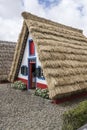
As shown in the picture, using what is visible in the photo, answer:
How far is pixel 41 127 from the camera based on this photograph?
827cm

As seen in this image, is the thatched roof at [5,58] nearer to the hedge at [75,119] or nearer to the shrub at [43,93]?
the shrub at [43,93]

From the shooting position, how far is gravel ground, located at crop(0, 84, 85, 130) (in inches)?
333

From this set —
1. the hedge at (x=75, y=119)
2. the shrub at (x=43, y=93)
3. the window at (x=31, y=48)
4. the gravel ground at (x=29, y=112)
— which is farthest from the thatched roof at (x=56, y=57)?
the hedge at (x=75, y=119)

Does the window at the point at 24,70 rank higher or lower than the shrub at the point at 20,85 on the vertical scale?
higher

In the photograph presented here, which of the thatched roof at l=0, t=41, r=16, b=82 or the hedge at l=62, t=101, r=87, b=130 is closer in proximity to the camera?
the hedge at l=62, t=101, r=87, b=130

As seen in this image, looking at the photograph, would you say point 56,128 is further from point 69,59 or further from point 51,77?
point 69,59

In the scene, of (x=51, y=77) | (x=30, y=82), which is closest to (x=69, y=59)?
(x=51, y=77)

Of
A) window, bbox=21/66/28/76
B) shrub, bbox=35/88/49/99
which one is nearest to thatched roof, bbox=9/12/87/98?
window, bbox=21/66/28/76

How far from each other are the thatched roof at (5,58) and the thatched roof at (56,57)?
1210mm

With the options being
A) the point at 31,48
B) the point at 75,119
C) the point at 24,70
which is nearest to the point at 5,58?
the point at 24,70

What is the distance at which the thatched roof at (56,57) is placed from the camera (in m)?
11.7

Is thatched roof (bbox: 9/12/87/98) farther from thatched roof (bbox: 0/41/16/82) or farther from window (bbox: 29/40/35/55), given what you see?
thatched roof (bbox: 0/41/16/82)

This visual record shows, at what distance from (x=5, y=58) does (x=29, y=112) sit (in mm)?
10717

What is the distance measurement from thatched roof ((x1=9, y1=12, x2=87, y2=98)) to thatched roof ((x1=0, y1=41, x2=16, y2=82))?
1.21 m
